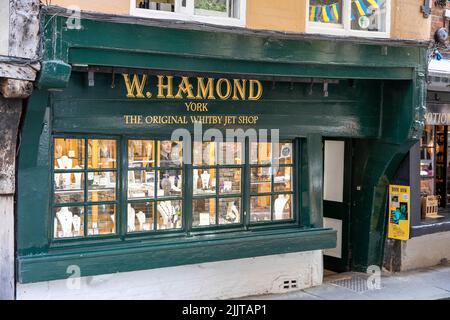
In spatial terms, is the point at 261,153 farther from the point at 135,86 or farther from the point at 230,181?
the point at 135,86

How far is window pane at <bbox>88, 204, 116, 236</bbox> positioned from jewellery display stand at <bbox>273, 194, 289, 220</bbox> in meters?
2.54

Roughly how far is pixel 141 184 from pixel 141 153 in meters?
0.42

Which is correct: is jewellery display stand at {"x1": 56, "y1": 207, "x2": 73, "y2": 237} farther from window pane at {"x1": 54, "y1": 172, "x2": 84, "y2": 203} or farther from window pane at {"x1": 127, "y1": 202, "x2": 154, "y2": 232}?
window pane at {"x1": 127, "y1": 202, "x2": 154, "y2": 232}

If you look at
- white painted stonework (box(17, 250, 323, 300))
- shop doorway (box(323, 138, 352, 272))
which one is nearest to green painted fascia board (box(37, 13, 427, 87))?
shop doorway (box(323, 138, 352, 272))

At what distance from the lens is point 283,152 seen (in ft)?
31.4

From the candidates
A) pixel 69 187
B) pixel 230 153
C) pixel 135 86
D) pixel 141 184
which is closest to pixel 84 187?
pixel 69 187

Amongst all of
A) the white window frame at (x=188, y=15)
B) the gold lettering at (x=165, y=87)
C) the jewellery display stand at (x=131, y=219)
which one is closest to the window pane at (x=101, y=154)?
the jewellery display stand at (x=131, y=219)

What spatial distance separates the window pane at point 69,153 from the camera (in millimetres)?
7840

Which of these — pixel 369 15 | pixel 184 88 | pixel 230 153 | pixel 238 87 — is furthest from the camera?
pixel 369 15

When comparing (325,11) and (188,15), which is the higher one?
(325,11)

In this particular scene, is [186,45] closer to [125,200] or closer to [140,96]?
[140,96]

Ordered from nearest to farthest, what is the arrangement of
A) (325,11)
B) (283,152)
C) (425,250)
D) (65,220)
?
(65,220) < (325,11) < (283,152) < (425,250)

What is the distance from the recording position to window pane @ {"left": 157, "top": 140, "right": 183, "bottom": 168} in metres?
8.60
